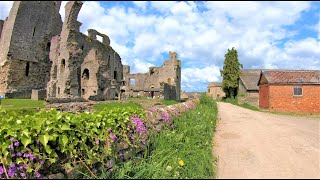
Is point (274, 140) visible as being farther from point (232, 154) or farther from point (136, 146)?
point (136, 146)

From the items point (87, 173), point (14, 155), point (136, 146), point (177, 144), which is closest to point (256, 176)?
point (177, 144)

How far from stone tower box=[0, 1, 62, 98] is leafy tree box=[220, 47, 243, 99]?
3338 cm

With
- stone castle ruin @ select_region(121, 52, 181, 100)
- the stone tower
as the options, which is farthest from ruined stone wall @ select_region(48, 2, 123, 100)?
stone castle ruin @ select_region(121, 52, 181, 100)

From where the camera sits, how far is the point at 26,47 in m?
35.9

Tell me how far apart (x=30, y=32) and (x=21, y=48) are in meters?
2.66

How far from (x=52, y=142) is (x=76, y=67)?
98.6 ft

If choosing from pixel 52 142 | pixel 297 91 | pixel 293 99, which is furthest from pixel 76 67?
pixel 52 142

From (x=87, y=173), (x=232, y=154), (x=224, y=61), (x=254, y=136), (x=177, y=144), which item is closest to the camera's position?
(x=87, y=173)

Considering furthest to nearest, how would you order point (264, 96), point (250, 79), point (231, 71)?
1. point (231, 71)
2. point (250, 79)
3. point (264, 96)

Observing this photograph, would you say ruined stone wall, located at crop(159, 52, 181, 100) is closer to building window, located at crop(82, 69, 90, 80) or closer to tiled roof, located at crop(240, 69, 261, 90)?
tiled roof, located at crop(240, 69, 261, 90)

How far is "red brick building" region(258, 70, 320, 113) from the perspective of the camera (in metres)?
26.8

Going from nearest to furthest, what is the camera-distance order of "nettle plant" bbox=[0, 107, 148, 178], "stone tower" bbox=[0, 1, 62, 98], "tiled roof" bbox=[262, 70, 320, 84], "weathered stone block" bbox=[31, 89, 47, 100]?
"nettle plant" bbox=[0, 107, 148, 178] < "tiled roof" bbox=[262, 70, 320, 84] < "weathered stone block" bbox=[31, 89, 47, 100] < "stone tower" bbox=[0, 1, 62, 98]

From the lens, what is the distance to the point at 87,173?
446 centimetres

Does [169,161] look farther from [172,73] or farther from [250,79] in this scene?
[172,73]
